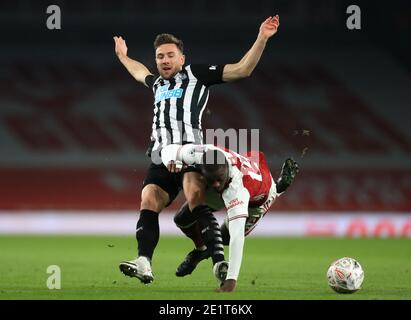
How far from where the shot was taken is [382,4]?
60.7 feet

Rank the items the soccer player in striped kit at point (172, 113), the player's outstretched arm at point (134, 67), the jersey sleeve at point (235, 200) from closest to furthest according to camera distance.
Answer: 1. the jersey sleeve at point (235, 200)
2. the soccer player in striped kit at point (172, 113)
3. the player's outstretched arm at point (134, 67)

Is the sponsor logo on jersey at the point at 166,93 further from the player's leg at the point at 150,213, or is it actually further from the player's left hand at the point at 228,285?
the player's left hand at the point at 228,285

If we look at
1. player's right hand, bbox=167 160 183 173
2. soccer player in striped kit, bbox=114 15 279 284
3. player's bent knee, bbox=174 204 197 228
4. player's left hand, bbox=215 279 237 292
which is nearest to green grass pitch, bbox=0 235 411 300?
player's left hand, bbox=215 279 237 292

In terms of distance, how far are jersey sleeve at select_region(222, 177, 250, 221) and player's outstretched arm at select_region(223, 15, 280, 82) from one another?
863 millimetres

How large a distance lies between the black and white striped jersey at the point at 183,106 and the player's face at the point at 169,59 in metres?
0.07

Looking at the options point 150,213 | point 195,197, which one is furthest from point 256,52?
point 150,213

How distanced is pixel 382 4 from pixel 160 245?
26.9 feet

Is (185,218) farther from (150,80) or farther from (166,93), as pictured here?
(150,80)

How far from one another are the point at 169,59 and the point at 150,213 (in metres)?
1.26

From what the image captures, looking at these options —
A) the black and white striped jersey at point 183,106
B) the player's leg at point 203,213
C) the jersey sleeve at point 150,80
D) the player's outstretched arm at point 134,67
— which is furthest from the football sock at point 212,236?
the player's outstretched arm at point 134,67

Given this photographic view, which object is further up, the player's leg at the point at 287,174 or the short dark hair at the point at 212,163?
the player's leg at the point at 287,174

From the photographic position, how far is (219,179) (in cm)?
630

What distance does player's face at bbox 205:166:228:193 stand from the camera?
6277 mm

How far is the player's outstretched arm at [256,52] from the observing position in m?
6.50
